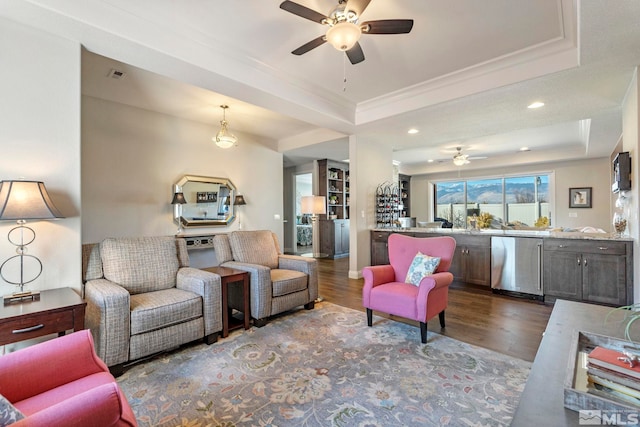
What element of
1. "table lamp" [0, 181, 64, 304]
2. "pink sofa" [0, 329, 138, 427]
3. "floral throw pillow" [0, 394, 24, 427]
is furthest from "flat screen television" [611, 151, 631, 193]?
"table lamp" [0, 181, 64, 304]

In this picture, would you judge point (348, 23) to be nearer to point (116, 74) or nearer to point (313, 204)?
point (313, 204)

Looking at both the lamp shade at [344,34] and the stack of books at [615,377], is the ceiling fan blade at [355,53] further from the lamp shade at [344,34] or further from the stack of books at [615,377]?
the stack of books at [615,377]

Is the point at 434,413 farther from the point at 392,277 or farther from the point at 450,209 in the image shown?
the point at 450,209

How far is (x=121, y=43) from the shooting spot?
248cm

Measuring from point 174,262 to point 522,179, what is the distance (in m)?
9.19

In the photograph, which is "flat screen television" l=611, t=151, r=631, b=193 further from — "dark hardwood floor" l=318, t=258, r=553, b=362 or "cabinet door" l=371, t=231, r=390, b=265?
"cabinet door" l=371, t=231, r=390, b=265

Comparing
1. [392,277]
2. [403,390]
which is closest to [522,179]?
[392,277]

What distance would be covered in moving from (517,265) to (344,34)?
3.91 meters

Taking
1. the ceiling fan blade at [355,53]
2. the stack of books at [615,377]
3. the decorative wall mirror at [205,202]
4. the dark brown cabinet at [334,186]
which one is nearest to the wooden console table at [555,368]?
the stack of books at [615,377]

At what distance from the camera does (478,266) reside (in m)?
4.55

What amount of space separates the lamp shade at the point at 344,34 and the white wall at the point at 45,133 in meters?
2.10

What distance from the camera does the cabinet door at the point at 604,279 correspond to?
346 cm

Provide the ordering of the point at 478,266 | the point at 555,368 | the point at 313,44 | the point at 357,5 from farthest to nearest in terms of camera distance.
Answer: the point at 478,266 → the point at 313,44 → the point at 357,5 → the point at 555,368

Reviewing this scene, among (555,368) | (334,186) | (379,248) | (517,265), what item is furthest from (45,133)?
(334,186)
